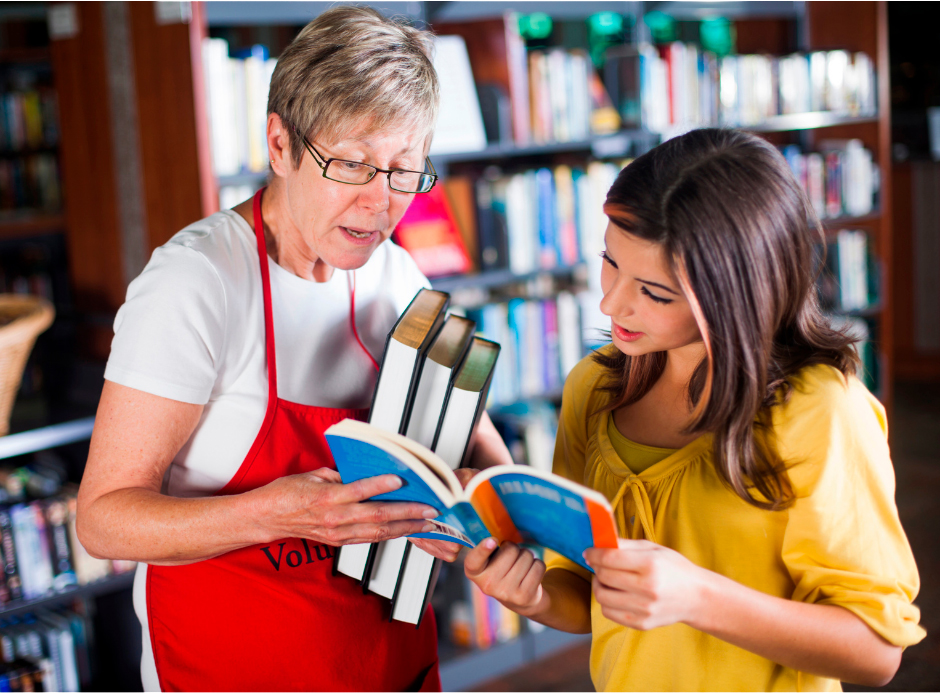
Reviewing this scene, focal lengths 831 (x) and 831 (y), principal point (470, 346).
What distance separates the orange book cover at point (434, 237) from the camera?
2.55m

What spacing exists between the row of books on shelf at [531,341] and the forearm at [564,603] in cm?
156

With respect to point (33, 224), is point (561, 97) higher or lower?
higher

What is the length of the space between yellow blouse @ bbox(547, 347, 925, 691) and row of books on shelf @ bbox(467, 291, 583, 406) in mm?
1627

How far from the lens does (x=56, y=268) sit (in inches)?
145

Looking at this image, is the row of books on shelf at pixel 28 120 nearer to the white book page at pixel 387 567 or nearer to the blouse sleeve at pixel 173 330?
the blouse sleeve at pixel 173 330

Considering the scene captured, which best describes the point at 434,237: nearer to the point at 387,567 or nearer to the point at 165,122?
the point at 165,122

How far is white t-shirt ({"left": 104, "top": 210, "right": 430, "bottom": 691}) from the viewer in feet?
3.22

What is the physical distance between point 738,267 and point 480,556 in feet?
1.41

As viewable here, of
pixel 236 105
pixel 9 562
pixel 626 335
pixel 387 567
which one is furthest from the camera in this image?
pixel 236 105

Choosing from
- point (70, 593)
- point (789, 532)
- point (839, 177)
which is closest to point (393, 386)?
point (789, 532)

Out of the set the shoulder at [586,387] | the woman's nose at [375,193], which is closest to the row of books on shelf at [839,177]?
the shoulder at [586,387]

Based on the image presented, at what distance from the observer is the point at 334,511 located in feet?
3.01

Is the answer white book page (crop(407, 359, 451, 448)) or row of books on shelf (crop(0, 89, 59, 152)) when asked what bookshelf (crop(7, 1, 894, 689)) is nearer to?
white book page (crop(407, 359, 451, 448))

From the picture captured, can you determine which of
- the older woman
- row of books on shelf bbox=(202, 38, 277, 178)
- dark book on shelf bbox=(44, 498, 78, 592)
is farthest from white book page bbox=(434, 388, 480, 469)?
dark book on shelf bbox=(44, 498, 78, 592)
